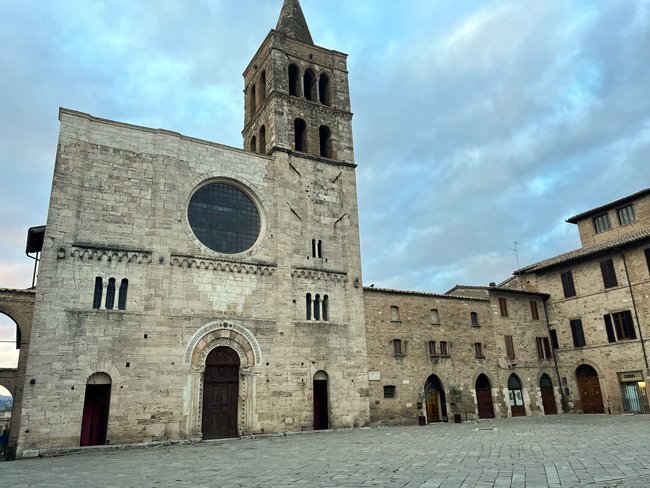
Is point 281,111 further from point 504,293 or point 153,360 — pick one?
point 504,293

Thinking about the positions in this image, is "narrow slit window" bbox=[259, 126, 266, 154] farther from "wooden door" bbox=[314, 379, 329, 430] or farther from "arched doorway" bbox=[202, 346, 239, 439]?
"wooden door" bbox=[314, 379, 329, 430]

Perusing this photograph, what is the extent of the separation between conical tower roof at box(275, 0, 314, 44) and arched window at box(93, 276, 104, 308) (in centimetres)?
2077

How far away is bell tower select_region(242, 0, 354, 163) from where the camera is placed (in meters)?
29.9

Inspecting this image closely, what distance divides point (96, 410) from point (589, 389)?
100 ft

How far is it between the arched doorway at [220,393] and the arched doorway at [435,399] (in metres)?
12.2

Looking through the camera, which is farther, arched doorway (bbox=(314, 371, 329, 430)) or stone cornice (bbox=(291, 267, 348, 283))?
stone cornice (bbox=(291, 267, 348, 283))

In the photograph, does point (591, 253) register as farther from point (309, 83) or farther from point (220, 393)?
point (220, 393)

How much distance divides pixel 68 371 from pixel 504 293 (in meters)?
27.6

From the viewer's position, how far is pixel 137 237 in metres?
23.0

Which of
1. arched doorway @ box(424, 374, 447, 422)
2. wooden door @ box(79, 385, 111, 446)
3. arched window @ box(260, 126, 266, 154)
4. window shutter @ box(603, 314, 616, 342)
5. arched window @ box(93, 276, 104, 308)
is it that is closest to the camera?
wooden door @ box(79, 385, 111, 446)

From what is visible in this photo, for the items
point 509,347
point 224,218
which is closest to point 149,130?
point 224,218

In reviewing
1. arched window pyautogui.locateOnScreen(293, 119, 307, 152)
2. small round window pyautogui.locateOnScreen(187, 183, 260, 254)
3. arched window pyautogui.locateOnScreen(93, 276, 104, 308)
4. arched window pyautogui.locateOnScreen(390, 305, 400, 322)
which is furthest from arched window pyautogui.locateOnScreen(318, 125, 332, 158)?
arched window pyautogui.locateOnScreen(93, 276, 104, 308)

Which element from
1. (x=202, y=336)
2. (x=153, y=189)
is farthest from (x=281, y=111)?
(x=202, y=336)

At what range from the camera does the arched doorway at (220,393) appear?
2267 centimetres
